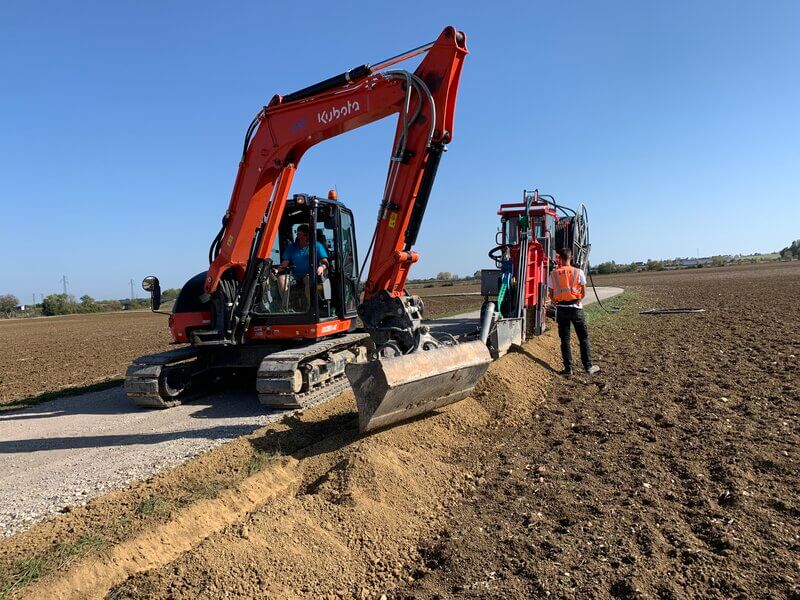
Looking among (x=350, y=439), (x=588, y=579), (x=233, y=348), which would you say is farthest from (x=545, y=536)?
(x=233, y=348)

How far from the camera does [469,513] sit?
3877 millimetres

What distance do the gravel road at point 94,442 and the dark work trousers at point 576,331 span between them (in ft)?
14.0

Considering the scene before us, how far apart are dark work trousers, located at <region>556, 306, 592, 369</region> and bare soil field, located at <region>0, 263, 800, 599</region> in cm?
168

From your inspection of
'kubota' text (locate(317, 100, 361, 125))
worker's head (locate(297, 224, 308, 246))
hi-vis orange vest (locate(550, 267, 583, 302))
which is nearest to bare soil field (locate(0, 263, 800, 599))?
hi-vis orange vest (locate(550, 267, 583, 302))

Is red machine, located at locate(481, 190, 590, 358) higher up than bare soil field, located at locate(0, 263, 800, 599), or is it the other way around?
red machine, located at locate(481, 190, 590, 358)

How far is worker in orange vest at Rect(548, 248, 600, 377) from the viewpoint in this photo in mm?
8023

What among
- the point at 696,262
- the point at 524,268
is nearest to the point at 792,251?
the point at 696,262

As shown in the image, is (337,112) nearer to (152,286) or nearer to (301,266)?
(301,266)

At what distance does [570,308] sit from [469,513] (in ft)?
16.3

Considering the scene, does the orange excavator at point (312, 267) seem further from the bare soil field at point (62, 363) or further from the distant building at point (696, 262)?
the distant building at point (696, 262)

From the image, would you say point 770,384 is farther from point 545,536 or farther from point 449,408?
point 545,536

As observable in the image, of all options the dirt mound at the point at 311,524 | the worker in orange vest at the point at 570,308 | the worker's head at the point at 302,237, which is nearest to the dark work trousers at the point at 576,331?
the worker in orange vest at the point at 570,308

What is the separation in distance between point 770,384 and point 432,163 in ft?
16.7

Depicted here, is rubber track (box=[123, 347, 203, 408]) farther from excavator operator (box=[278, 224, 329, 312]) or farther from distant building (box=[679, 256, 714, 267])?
distant building (box=[679, 256, 714, 267])
